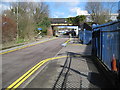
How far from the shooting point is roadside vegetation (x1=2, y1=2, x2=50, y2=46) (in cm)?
2275

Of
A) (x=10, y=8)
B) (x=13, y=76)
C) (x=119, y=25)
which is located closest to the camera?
(x=119, y=25)

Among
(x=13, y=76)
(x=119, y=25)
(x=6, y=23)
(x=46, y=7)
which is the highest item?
(x=46, y=7)

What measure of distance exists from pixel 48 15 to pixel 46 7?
3.76 metres

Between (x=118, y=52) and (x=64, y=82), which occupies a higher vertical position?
(x=118, y=52)

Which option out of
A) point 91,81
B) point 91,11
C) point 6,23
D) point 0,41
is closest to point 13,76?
point 91,81

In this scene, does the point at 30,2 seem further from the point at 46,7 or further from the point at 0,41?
the point at 0,41

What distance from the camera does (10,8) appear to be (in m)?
45.0

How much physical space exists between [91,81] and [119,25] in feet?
7.63

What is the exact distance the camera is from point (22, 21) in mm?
30453

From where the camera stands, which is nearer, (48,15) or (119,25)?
(119,25)

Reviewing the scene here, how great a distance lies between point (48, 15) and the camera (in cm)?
5509

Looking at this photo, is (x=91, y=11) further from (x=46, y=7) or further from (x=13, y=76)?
(x=13, y=76)

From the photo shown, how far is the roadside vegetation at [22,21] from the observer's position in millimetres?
22755

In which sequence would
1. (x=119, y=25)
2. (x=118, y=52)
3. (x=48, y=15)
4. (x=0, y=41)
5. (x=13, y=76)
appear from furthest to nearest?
(x=48, y=15) → (x=0, y=41) → (x=13, y=76) → (x=118, y=52) → (x=119, y=25)
